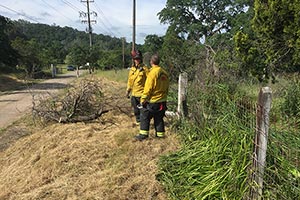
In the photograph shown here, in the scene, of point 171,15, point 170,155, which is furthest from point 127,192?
point 171,15

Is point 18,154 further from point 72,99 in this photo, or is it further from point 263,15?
point 263,15

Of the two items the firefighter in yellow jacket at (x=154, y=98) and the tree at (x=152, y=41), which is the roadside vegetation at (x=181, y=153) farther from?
the tree at (x=152, y=41)

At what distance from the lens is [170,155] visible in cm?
466

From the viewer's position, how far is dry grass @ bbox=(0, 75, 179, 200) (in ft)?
13.8

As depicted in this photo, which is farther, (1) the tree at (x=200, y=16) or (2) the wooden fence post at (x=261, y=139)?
(1) the tree at (x=200, y=16)

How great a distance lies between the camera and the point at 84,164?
5.09m

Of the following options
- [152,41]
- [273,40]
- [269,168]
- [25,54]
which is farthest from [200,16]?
[269,168]

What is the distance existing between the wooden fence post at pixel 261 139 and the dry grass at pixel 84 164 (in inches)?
51.0

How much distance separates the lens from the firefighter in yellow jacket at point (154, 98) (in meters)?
5.60

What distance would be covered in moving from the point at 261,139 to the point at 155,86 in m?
2.84

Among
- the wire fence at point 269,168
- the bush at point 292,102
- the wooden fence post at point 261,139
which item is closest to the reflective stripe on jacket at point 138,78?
the bush at point 292,102

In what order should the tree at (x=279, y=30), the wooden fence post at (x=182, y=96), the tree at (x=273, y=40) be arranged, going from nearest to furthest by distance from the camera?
the wooden fence post at (x=182, y=96), the tree at (x=279, y=30), the tree at (x=273, y=40)

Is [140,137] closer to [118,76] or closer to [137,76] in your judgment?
[137,76]

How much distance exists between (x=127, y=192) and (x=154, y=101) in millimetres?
2048
